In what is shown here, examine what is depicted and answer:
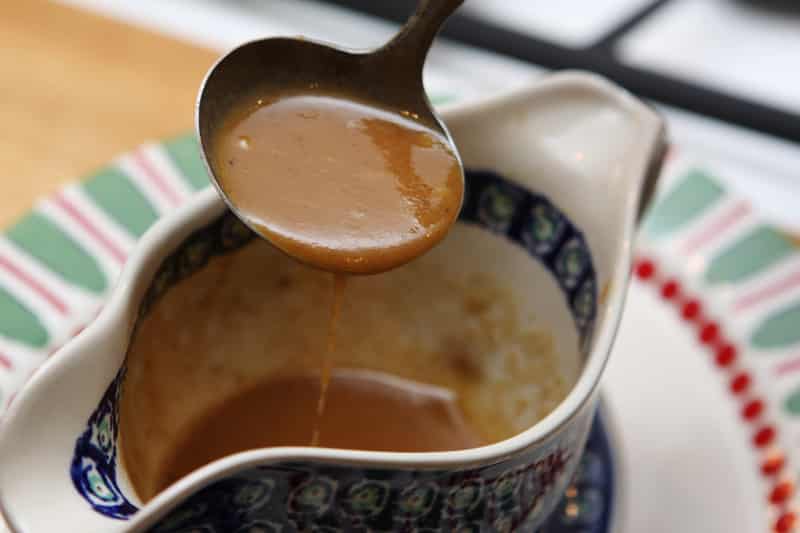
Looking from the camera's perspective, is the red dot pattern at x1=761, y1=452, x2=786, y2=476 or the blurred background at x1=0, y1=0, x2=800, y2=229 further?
the blurred background at x1=0, y1=0, x2=800, y2=229

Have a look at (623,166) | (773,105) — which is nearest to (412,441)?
(623,166)

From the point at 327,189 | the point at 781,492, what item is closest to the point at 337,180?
the point at 327,189

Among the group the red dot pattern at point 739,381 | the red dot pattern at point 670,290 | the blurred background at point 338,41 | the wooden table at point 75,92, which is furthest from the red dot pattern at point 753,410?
the wooden table at point 75,92

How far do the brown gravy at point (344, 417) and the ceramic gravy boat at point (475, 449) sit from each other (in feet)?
0.41

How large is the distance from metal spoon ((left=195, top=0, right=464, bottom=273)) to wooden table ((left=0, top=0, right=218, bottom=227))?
290 mm

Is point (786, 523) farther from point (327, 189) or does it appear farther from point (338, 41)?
point (338, 41)

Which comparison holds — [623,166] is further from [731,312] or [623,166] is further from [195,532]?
[195,532]

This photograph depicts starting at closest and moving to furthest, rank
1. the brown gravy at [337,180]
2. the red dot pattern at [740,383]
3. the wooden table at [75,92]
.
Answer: the brown gravy at [337,180] < the red dot pattern at [740,383] < the wooden table at [75,92]

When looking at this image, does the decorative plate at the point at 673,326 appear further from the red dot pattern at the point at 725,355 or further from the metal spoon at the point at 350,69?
the metal spoon at the point at 350,69

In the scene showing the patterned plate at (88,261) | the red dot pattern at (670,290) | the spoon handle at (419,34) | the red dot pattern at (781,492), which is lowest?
the red dot pattern at (781,492)

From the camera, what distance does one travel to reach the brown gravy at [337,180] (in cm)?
54

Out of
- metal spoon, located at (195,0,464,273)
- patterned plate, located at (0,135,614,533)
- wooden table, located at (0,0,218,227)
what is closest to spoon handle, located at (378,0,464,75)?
metal spoon, located at (195,0,464,273)

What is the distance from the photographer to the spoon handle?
1.94 ft

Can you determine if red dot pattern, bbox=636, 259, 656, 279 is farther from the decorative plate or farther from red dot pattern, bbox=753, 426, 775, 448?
red dot pattern, bbox=753, 426, 775, 448
